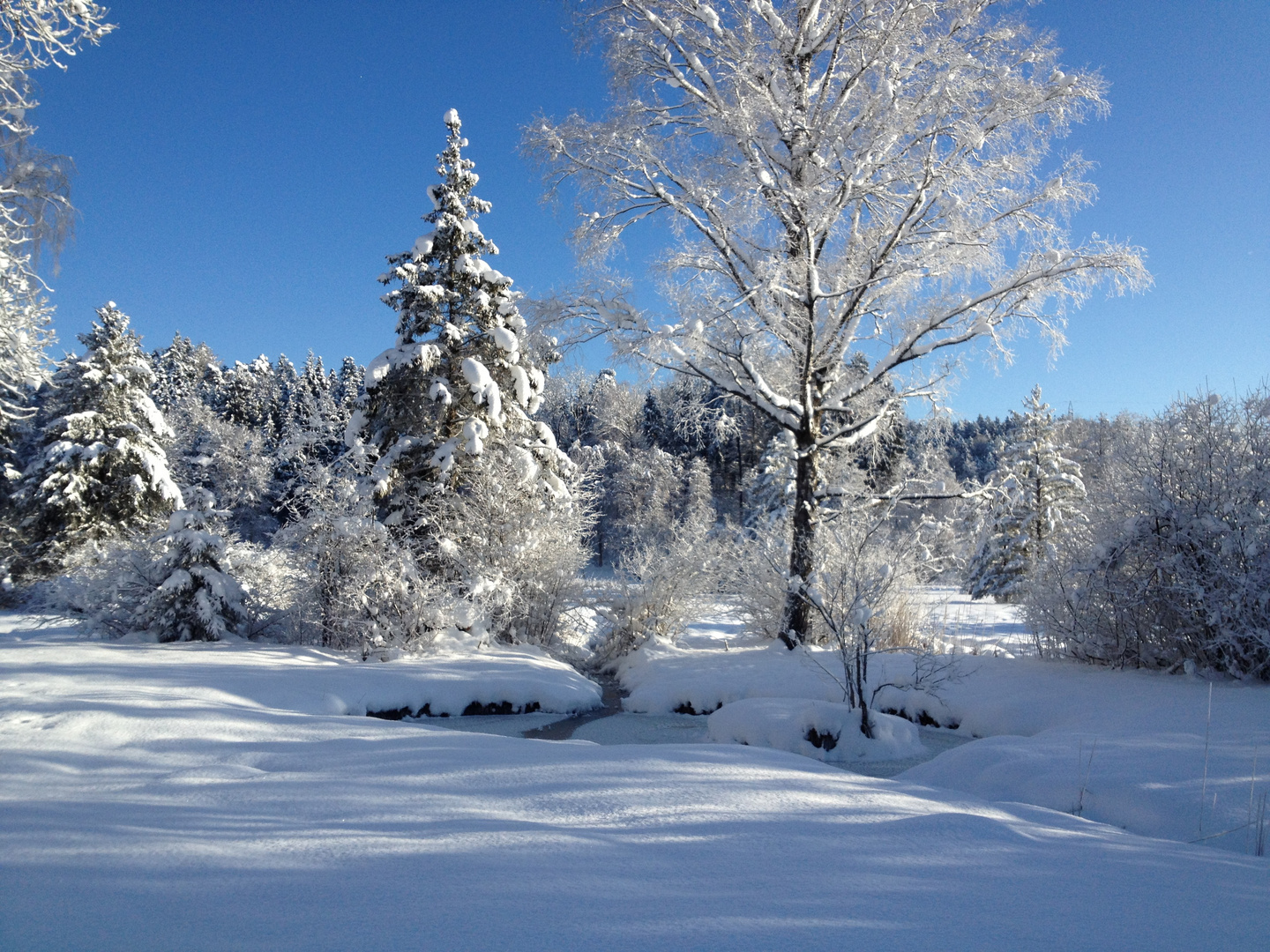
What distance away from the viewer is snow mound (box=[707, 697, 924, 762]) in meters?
6.20

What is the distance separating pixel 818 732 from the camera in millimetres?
6234

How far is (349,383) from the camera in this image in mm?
59125

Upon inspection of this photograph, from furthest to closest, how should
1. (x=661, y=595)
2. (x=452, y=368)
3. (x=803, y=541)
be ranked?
(x=452, y=368) < (x=661, y=595) < (x=803, y=541)

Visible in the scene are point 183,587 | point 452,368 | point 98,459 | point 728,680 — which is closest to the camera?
point 728,680

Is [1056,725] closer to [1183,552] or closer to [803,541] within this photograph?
[1183,552]

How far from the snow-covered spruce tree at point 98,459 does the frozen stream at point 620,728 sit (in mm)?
16813

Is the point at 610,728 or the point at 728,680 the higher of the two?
the point at 728,680

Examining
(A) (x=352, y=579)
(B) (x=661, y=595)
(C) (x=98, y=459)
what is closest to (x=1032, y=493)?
(B) (x=661, y=595)

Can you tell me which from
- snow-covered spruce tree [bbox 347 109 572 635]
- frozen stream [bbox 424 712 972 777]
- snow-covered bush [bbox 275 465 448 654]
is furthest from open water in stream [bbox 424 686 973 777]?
snow-covered spruce tree [bbox 347 109 572 635]

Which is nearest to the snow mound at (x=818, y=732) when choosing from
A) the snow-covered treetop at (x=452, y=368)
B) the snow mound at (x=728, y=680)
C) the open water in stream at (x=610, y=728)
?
the open water in stream at (x=610, y=728)

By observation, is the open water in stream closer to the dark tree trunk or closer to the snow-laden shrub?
the dark tree trunk

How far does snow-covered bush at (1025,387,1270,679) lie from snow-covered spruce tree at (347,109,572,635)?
343 inches

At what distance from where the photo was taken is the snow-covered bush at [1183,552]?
258 inches

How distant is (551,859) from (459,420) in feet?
40.2
